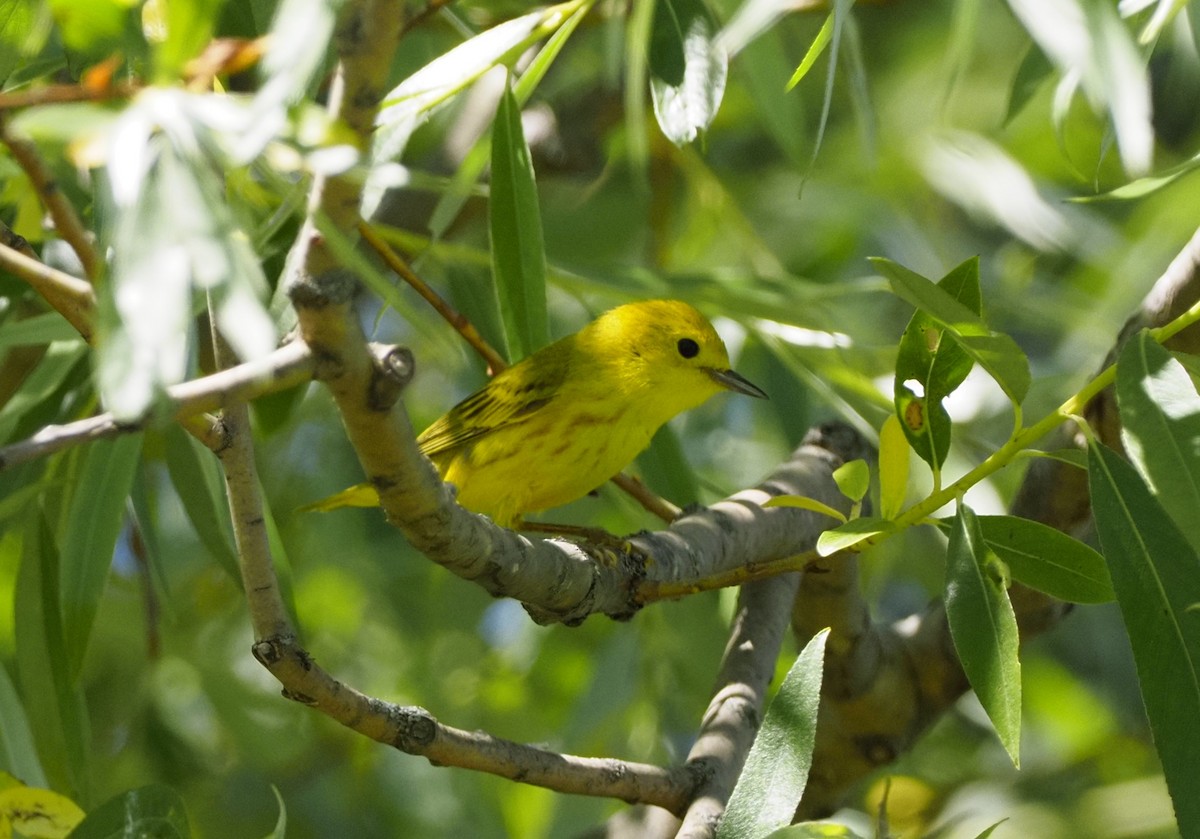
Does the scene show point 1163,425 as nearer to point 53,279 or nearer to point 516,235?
point 516,235

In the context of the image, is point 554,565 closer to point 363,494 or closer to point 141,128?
point 141,128

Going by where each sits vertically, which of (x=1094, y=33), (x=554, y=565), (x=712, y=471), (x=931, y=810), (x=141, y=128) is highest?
(x=712, y=471)

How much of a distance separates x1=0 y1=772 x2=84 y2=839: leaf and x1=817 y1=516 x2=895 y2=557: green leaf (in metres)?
0.89

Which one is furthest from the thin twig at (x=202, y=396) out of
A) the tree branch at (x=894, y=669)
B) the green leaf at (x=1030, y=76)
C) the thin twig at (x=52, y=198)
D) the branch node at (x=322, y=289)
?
the tree branch at (x=894, y=669)

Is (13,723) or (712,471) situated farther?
(712,471)

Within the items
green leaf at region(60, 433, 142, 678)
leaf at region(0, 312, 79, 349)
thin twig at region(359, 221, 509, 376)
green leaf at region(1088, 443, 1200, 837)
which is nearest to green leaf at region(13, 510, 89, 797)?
green leaf at region(60, 433, 142, 678)

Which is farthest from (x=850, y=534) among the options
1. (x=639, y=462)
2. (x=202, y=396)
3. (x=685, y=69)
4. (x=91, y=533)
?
(x=639, y=462)

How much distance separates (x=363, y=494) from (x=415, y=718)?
124cm

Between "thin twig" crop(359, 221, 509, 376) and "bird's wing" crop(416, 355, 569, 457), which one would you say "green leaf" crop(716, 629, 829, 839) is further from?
"bird's wing" crop(416, 355, 569, 457)

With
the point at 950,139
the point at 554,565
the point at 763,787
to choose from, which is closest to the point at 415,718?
the point at 554,565

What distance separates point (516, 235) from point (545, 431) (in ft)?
2.99

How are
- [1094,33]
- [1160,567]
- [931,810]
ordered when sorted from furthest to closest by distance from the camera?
[931,810]
[1160,567]
[1094,33]

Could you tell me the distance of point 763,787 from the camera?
152 cm

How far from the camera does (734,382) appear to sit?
3053mm
